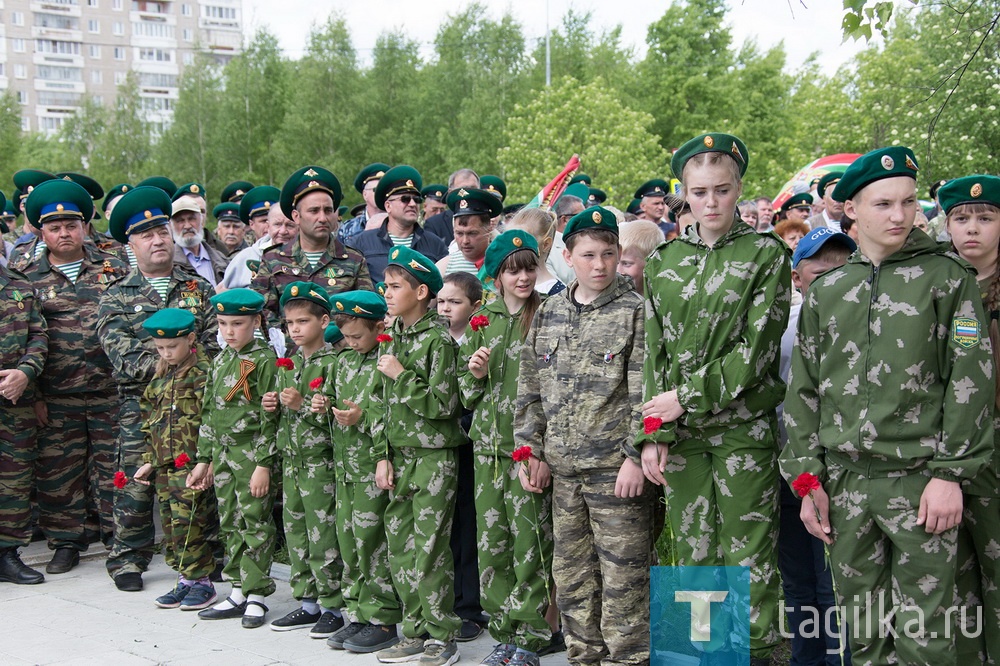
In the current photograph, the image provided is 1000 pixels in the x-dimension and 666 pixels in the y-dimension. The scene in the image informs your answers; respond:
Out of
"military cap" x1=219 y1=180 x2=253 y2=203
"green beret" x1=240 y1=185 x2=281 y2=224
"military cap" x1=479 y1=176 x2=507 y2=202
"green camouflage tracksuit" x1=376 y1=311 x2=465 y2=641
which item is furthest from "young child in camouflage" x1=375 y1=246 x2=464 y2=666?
"military cap" x1=219 y1=180 x2=253 y2=203

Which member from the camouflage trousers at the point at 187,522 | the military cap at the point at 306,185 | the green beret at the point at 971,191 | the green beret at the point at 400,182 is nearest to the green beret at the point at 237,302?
the military cap at the point at 306,185

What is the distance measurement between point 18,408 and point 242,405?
243 cm

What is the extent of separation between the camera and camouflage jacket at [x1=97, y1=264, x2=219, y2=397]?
705 cm

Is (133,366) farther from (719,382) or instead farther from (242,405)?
(719,382)

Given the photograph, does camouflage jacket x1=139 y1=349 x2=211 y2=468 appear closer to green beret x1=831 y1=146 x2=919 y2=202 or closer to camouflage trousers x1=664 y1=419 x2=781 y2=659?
camouflage trousers x1=664 y1=419 x2=781 y2=659

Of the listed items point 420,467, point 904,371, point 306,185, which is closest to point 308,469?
point 420,467

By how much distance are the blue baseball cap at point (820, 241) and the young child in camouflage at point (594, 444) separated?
87 cm

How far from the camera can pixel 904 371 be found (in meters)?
3.65

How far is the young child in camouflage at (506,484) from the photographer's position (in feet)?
16.9

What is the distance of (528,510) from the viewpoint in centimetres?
516

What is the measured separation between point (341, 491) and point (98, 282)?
340 centimetres

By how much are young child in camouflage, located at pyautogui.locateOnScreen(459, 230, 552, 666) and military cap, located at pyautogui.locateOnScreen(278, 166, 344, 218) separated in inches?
90.0

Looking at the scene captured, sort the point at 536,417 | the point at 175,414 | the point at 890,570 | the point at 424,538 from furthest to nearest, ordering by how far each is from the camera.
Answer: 1. the point at 175,414
2. the point at 424,538
3. the point at 536,417
4. the point at 890,570

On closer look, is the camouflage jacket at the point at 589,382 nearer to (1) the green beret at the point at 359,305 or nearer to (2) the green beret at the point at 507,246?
(2) the green beret at the point at 507,246
